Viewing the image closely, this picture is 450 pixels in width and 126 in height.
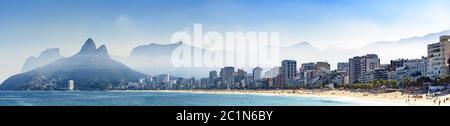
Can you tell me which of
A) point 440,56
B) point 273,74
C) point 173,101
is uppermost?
point 440,56

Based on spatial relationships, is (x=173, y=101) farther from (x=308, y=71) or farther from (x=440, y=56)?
(x=440, y=56)

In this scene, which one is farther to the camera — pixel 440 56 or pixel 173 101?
pixel 173 101

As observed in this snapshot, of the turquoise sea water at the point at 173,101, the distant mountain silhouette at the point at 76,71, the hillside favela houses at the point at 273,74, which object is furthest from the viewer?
the hillside favela houses at the point at 273,74

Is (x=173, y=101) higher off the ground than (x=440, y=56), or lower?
lower

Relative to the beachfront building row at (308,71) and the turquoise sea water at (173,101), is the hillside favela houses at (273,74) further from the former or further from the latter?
the turquoise sea water at (173,101)

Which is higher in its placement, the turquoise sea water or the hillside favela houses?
the hillside favela houses

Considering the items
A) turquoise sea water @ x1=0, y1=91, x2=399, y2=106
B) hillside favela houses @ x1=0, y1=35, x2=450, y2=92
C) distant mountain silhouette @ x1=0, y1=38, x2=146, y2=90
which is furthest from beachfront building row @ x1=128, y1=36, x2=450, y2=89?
distant mountain silhouette @ x1=0, y1=38, x2=146, y2=90

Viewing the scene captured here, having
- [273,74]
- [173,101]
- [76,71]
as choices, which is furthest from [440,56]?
[76,71]

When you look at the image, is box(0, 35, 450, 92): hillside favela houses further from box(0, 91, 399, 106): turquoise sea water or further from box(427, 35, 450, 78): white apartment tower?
box(0, 91, 399, 106): turquoise sea water

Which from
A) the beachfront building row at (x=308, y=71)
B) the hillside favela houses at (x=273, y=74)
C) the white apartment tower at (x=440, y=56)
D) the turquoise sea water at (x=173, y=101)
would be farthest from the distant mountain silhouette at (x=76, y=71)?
the white apartment tower at (x=440, y=56)
